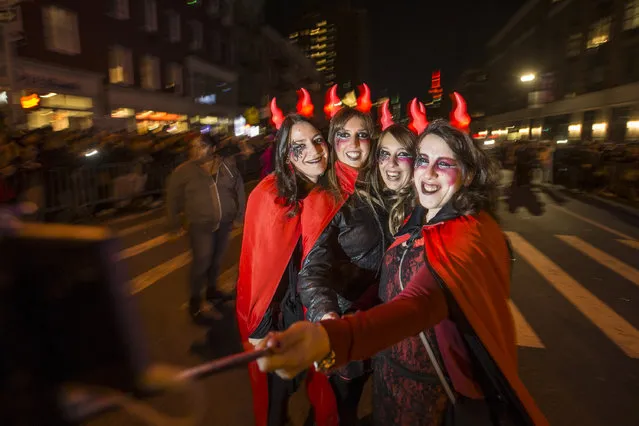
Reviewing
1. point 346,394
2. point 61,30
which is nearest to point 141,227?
point 346,394

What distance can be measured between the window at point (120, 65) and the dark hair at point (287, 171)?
964 inches

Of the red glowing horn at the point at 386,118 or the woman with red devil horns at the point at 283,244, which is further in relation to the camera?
the red glowing horn at the point at 386,118

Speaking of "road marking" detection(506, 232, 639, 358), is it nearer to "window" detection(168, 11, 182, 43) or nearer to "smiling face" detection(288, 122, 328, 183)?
"smiling face" detection(288, 122, 328, 183)

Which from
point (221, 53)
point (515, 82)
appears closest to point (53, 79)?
point (221, 53)

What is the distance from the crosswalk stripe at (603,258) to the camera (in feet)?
22.5

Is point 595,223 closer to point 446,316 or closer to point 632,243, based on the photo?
point 632,243

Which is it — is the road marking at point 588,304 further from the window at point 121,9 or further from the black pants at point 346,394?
the window at point 121,9

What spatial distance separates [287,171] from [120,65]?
25849mm

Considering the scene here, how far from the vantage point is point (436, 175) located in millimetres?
2057

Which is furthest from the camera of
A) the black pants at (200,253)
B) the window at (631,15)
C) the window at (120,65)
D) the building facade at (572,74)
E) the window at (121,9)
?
the building facade at (572,74)

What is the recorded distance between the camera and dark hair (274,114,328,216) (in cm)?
287

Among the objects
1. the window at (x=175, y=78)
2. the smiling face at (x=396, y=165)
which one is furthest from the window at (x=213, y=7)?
the smiling face at (x=396, y=165)

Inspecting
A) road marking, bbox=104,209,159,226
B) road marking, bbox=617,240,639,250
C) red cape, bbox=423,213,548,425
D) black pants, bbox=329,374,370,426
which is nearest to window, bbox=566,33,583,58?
road marking, bbox=617,240,639,250

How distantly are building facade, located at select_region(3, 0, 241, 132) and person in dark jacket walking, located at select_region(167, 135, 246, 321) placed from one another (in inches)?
366
